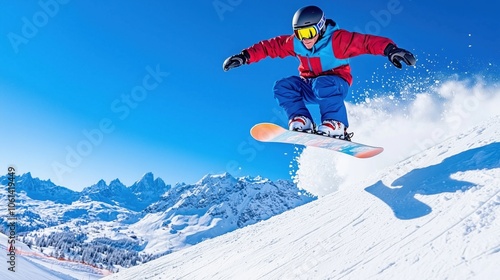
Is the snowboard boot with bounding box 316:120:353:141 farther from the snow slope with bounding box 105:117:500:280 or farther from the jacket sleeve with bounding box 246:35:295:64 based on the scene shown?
the jacket sleeve with bounding box 246:35:295:64

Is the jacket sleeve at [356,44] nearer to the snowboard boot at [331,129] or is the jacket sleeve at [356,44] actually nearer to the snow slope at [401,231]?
the snowboard boot at [331,129]

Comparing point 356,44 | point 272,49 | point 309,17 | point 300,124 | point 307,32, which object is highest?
point 272,49

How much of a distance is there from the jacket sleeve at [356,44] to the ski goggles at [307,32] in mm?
385

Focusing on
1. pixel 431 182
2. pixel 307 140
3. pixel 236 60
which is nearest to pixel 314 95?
pixel 307 140

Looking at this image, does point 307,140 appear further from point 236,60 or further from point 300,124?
point 236,60

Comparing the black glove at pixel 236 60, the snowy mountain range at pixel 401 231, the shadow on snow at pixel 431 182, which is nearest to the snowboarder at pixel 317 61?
the black glove at pixel 236 60

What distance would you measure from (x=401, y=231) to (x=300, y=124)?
3028 mm

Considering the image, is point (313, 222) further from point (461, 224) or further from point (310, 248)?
point (461, 224)

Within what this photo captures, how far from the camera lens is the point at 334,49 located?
5867mm

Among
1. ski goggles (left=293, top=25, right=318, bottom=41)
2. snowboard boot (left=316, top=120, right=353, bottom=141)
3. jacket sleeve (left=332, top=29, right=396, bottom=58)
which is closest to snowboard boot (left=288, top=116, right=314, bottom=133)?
snowboard boot (left=316, top=120, right=353, bottom=141)

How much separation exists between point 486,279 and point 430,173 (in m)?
2.21

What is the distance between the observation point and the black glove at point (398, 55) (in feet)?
15.8

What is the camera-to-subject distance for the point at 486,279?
205 cm

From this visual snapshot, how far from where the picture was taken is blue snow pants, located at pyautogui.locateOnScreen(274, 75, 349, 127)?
5.89 meters
